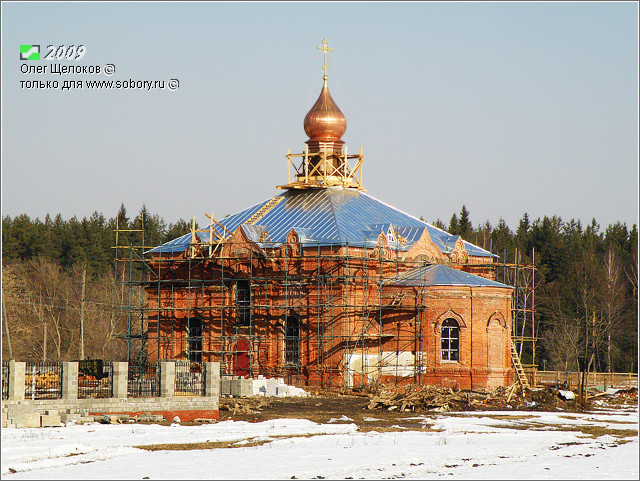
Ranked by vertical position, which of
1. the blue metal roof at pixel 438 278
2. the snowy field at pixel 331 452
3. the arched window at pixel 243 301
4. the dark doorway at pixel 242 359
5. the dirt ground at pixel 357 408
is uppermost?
the blue metal roof at pixel 438 278

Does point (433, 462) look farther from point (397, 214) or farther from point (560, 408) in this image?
point (397, 214)

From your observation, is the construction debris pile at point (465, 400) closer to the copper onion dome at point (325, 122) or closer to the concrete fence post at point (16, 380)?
the concrete fence post at point (16, 380)

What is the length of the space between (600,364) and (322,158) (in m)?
27.3

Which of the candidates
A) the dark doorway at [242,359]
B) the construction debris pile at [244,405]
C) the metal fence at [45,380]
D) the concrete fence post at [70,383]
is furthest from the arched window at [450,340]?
the concrete fence post at [70,383]

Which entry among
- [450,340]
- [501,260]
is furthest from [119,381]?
[501,260]

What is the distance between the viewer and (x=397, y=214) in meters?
45.7

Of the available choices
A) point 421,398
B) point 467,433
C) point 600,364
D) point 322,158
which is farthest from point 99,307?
point 467,433

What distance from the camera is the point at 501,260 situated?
2653 inches

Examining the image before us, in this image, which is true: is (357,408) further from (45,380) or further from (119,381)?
(45,380)

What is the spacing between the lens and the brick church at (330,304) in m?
38.7

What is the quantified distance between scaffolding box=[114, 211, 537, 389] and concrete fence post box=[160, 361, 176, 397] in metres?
10.6

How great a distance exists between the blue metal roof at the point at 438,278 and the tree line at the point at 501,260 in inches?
604

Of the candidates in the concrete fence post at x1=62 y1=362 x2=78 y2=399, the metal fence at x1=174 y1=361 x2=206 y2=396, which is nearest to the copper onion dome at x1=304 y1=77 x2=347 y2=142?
the metal fence at x1=174 y1=361 x2=206 y2=396

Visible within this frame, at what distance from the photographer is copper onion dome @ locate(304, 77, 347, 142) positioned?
47469mm
